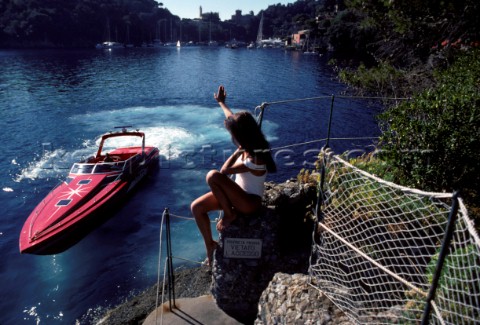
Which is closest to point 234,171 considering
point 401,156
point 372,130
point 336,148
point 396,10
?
point 401,156

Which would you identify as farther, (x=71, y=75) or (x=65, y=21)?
(x=65, y=21)

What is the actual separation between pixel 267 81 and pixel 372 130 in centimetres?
2551

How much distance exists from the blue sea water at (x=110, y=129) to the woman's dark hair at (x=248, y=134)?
5.46 feet

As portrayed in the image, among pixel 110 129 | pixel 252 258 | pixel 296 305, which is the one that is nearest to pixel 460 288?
pixel 296 305

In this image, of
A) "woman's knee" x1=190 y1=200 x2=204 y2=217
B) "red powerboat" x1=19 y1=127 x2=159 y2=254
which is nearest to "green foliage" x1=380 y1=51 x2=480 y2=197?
"woman's knee" x1=190 y1=200 x2=204 y2=217

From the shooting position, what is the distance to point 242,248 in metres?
6.21

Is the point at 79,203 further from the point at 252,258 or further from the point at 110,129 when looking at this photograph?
the point at 110,129

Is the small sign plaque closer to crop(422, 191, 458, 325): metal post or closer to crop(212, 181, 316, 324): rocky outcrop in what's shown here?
crop(212, 181, 316, 324): rocky outcrop

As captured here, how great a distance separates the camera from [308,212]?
276 inches

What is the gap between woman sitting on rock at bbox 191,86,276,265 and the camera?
5.30 meters

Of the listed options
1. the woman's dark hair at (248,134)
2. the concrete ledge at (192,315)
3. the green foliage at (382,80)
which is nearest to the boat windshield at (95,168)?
the concrete ledge at (192,315)

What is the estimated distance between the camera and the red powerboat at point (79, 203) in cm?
1233

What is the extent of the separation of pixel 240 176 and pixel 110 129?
2264cm

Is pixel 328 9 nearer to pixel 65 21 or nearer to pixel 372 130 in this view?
pixel 65 21
